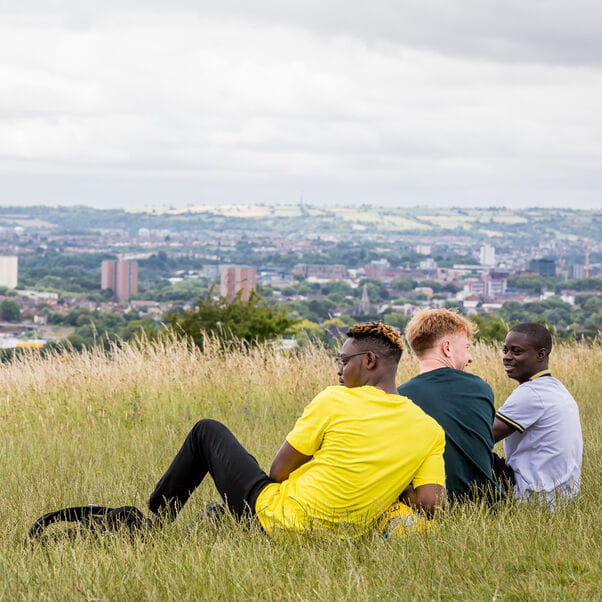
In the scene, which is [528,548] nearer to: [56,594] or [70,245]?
[56,594]

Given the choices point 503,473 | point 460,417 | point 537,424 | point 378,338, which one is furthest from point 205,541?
point 537,424

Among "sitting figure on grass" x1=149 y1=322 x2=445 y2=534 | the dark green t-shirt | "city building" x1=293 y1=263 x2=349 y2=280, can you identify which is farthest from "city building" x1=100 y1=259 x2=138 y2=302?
"sitting figure on grass" x1=149 y1=322 x2=445 y2=534

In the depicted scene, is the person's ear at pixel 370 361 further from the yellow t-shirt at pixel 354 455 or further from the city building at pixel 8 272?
the city building at pixel 8 272

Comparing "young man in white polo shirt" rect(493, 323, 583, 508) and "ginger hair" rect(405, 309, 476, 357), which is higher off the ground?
"ginger hair" rect(405, 309, 476, 357)

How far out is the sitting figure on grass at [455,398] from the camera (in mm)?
4680

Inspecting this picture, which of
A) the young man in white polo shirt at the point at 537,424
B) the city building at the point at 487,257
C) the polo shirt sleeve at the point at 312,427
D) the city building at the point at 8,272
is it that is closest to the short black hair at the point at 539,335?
the young man in white polo shirt at the point at 537,424

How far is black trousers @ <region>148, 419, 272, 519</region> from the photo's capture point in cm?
448

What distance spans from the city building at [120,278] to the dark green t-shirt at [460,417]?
7848 centimetres

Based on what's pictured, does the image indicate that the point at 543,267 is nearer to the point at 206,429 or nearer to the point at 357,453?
the point at 206,429

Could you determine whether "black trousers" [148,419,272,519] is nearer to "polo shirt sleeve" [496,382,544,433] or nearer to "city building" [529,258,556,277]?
"polo shirt sleeve" [496,382,544,433]

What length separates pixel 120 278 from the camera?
88.6m

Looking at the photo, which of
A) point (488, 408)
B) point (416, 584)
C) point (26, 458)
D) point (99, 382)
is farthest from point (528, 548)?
point (99, 382)

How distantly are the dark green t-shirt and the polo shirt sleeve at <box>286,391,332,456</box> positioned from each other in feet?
2.32

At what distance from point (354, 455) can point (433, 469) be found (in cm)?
41
